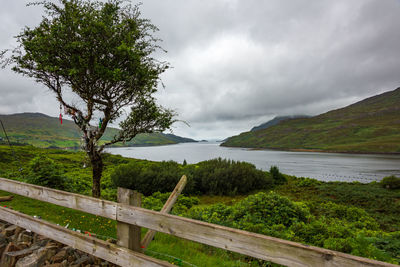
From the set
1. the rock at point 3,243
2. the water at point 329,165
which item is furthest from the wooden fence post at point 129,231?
the water at point 329,165

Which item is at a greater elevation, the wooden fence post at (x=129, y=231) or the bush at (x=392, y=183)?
the wooden fence post at (x=129, y=231)

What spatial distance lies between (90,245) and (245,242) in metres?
2.61

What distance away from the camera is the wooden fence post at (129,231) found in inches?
124

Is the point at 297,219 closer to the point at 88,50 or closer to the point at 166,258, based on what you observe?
the point at 166,258

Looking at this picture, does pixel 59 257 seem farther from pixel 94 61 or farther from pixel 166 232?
pixel 94 61

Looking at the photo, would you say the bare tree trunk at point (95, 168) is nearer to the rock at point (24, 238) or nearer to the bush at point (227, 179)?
the rock at point (24, 238)

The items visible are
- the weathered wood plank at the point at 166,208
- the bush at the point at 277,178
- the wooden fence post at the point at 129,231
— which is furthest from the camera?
the bush at the point at 277,178

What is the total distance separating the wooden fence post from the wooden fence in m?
0.08

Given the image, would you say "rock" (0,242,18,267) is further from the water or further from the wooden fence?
the water

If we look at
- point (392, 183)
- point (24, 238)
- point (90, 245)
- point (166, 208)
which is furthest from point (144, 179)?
point (392, 183)

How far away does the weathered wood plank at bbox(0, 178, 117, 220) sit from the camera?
3.28 meters

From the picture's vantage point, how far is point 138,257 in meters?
2.99

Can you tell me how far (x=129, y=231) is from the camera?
3.13m

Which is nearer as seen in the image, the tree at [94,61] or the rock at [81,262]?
the rock at [81,262]
